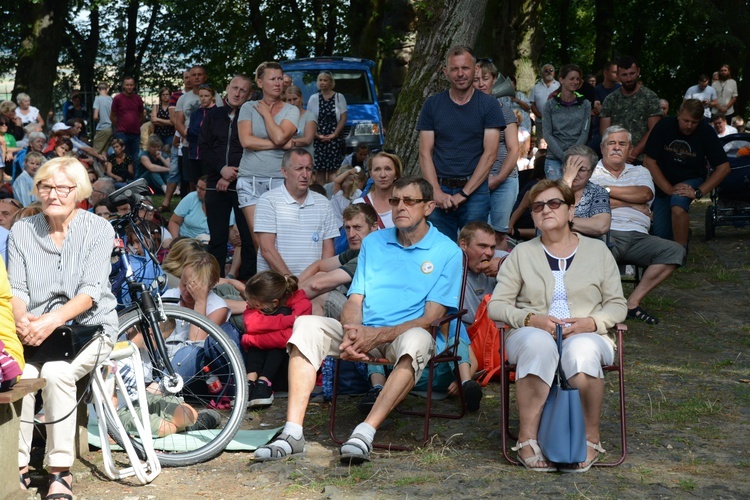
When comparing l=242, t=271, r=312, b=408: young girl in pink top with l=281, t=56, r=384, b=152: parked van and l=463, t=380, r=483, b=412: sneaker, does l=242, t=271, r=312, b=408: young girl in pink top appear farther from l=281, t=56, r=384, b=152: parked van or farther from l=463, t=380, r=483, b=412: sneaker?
l=281, t=56, r=384, b=152: parked van

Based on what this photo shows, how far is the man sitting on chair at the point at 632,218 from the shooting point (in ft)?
27.9

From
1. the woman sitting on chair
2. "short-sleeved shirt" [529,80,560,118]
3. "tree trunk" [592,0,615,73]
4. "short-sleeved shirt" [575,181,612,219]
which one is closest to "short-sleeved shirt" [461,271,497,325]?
"short-sleeved shirt" [575,181,612,219]

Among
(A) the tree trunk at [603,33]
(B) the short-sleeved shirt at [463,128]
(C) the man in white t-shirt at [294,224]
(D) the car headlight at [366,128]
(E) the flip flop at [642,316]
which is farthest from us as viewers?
(A) the tree trunk at [603,33]

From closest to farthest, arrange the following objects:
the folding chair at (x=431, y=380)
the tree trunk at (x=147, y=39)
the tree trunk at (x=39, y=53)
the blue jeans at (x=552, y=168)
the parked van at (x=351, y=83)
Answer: the folding chair at (x=431, y=380)
the blue jeans at (x=552, y=168)
the parked van at (x=351, y=83)
the tree trunk at (x=39, y=53)
the tree trunk at (x=147, y=39)

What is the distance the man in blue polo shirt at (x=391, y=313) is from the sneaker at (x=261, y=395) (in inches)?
36.8

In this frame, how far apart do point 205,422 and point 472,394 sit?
1.61 metres

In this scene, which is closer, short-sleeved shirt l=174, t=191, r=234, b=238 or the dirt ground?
the dirt ground

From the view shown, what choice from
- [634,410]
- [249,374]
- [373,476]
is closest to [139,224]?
[249,374]

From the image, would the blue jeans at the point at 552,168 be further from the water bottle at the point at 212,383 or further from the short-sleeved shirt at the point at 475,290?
the water bottle at the point at 212,383

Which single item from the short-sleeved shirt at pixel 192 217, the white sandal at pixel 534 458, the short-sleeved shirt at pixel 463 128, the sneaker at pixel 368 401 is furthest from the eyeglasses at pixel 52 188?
the short-sleeved shirt at pixel 192 217

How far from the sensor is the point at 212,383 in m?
6.39

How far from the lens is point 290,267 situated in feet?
26.9

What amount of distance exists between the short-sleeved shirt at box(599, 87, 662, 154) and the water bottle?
6495 mm

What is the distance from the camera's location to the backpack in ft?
23.0
